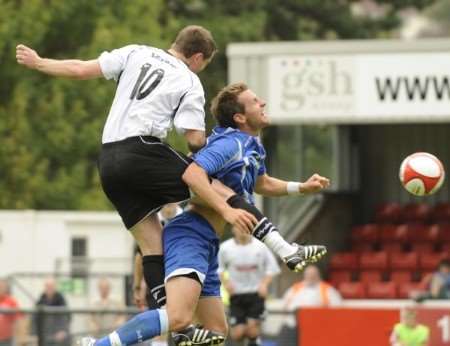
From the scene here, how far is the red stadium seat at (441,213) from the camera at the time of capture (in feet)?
89.2

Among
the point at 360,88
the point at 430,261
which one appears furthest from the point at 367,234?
the point at 360,88

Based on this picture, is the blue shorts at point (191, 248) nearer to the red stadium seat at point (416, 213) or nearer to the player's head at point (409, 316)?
the player's head at point (409, 316)

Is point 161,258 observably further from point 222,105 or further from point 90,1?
point 90,1

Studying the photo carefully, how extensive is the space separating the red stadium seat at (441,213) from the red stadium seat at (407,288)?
1.81 meters

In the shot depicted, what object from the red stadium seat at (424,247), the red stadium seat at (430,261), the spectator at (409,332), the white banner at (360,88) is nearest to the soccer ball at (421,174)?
the spectator at (409,332)

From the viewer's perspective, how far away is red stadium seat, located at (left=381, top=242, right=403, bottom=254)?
26797mm

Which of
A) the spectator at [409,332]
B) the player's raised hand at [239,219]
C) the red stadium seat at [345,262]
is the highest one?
the player's raised hand at [239,219]

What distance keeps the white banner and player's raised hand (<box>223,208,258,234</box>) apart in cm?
1274

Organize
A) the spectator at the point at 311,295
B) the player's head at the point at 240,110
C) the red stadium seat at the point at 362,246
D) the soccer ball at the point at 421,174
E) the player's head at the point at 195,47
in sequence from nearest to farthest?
the player's head at the point at 195,47 → the player's head at the point at 240,110 → the soccer ball at the point at 421,174 → the spectator at the point at 311,295 → the red stadium seat at the point at 362,246

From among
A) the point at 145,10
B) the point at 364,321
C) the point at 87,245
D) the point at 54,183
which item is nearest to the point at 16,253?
the point at 87,245

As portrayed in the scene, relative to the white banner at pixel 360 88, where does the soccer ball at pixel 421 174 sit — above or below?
below

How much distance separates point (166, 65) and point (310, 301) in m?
11.4

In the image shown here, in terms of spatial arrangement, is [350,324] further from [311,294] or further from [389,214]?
[389,214]

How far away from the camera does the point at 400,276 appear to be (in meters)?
26.0
